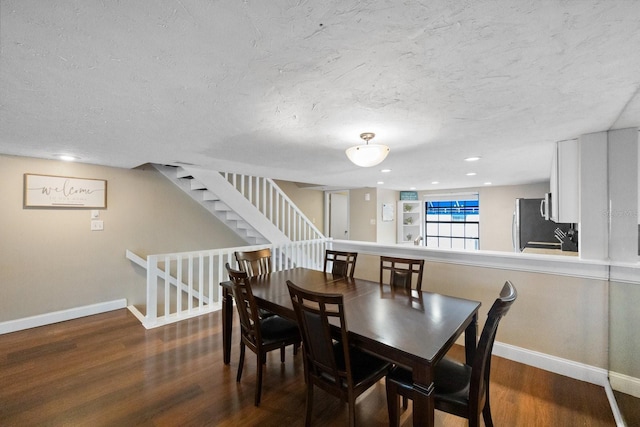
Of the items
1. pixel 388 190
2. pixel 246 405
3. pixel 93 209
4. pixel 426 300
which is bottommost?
pixel 246 405

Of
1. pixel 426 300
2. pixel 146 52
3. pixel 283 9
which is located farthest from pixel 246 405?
pixel 283 9

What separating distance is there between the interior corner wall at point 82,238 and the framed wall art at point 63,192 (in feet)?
0.20

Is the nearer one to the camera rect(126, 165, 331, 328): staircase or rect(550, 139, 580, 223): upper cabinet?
rect(550, 139, 580, 223): upper cabinet

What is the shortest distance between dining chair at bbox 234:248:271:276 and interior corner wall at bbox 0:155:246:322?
200cm

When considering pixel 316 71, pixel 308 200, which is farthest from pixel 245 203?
pixel 316 71

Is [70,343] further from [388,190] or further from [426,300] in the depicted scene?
[388,190]

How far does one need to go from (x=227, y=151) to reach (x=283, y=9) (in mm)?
2105

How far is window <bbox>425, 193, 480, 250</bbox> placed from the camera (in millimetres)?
6617

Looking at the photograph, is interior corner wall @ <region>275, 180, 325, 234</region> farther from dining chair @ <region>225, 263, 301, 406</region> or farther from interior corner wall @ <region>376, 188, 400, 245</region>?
dining chair @ <region>225, 263, 301, 406</region>

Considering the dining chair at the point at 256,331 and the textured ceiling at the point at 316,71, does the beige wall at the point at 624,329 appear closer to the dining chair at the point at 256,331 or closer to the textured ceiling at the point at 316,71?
the textured ceiling at the point at 316,71

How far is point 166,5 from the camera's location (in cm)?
89

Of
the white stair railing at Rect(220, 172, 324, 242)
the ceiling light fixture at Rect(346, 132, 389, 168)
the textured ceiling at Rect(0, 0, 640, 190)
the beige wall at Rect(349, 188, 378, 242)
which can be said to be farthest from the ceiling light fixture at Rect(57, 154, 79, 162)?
the beige wall at Rect(349, 188, 378, 242)

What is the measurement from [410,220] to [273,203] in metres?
3.90

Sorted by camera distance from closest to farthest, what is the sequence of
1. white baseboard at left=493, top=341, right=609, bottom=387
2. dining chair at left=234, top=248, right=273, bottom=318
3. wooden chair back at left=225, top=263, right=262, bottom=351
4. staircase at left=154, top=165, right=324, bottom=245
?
wooden chair back at left=225, top=263, right=262, bottom=351, white baseboard at left=493, top=341, right=609, bottom=387, dining chair at left=234, top=248, right=273, bottom=318, staircase at left=154, top=165, right=324, bottom=245
